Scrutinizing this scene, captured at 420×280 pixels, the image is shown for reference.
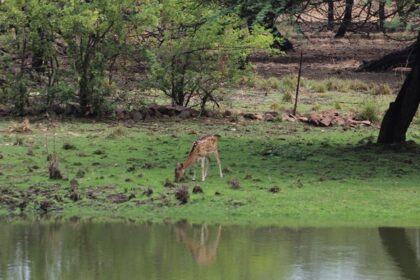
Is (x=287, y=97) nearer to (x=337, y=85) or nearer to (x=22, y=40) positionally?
(x=337, y=85)

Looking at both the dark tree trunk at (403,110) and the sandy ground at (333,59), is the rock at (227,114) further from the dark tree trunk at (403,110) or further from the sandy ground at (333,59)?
the sandy ground at (333,59)

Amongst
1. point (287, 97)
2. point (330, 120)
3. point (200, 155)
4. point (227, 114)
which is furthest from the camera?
point (287, 97)

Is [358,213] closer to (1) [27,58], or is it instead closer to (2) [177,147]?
(2) [177,147]

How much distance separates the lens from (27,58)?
2450 centimetres

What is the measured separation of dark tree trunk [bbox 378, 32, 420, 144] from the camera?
18.8 metres

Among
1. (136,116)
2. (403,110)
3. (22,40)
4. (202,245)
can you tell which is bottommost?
(202,245)

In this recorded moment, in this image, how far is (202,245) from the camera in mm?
11523

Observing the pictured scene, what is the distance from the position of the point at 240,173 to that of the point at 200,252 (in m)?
5.33

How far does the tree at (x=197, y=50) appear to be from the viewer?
2392 centimetres

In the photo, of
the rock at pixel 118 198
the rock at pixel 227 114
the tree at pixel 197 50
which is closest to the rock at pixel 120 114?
the tree at pixel 197 50

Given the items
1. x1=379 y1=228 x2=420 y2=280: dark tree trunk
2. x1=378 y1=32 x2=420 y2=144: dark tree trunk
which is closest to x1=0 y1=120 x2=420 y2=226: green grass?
x1=378 y1=32 x2=420 y2=144: dark tree trunk

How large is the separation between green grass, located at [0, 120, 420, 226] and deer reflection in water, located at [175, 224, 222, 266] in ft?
2.33

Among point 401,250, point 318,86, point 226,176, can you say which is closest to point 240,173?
point 226,176

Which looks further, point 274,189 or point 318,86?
point 318,86
